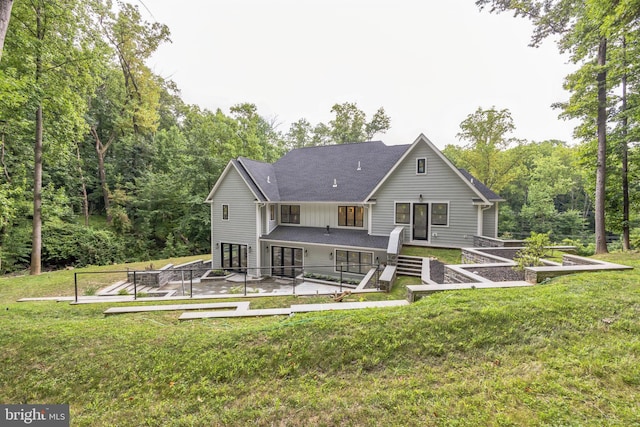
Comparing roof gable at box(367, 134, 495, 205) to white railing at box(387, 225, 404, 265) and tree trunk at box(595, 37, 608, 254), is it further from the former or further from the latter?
tree trunk at box(595, 37, 608, 254)

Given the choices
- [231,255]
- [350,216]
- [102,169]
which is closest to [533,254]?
[350,216]

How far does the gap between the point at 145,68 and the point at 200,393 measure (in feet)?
95.5

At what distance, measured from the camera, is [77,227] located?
60.6ft

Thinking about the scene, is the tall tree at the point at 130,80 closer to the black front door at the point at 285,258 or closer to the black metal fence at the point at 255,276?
the black metal fence at the point at 255,276

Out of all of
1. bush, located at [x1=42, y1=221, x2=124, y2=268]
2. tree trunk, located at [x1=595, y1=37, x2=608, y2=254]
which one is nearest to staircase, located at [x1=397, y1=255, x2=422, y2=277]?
tree trunk, located at [x1=595, y1=37, x2=608, y2=254]

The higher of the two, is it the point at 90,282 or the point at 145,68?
the point at 145,68

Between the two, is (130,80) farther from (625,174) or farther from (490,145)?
(625,174)

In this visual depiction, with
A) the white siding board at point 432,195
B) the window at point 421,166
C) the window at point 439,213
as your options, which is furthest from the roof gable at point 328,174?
the window at point 439,213

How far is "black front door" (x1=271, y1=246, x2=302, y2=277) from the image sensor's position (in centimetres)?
1541

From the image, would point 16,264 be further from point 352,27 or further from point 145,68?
point 352,27

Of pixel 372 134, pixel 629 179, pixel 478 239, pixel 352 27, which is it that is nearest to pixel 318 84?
pixel 372 134

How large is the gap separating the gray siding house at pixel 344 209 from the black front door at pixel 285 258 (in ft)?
0.20
